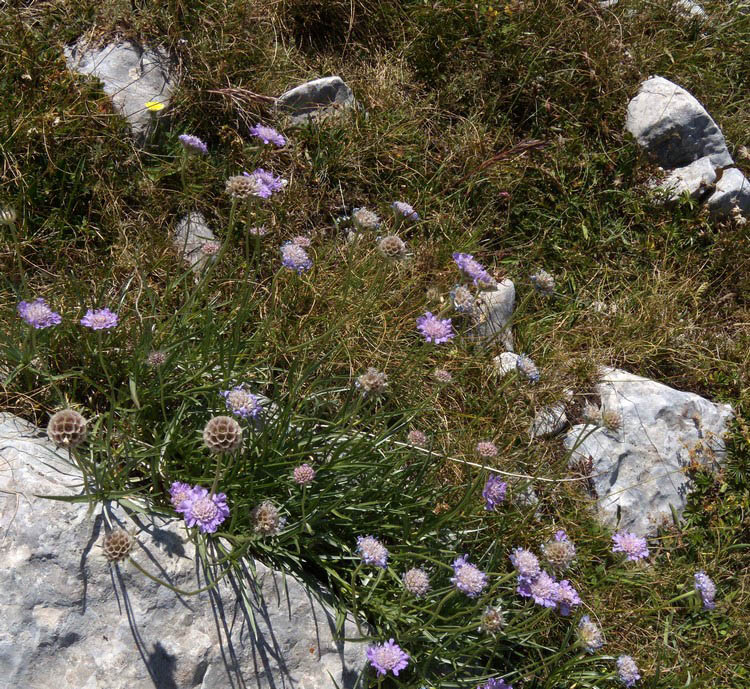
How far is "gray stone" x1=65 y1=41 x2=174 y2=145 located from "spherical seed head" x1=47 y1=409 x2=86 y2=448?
→ 2223 millimetres

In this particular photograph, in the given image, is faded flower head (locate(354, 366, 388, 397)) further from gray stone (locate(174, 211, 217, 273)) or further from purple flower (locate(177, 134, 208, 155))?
gray stone (locate(174, 211, 217, 273))

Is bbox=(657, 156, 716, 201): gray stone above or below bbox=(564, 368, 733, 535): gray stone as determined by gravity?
above

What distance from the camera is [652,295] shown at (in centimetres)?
446

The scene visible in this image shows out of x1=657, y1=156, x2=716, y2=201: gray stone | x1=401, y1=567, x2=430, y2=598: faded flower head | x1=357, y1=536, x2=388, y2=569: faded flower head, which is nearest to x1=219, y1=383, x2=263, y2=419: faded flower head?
x1=357, y1=536, x2=388, y2=569: faded flower head

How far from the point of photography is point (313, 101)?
4.43 m

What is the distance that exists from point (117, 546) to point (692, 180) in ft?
14.2

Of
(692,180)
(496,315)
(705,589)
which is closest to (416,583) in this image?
(705,589)

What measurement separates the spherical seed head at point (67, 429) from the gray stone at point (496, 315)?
2311mm

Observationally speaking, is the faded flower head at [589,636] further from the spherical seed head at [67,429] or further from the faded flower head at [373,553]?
the spherical seed head at [67,429]

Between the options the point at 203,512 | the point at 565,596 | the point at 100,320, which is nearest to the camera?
the point at 203,512

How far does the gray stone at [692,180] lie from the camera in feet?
15.8

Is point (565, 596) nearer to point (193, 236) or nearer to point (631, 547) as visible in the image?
point (631, 547)

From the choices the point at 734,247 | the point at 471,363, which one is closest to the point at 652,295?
the point at 734,247

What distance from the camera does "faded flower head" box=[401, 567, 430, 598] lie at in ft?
→ 9.04
